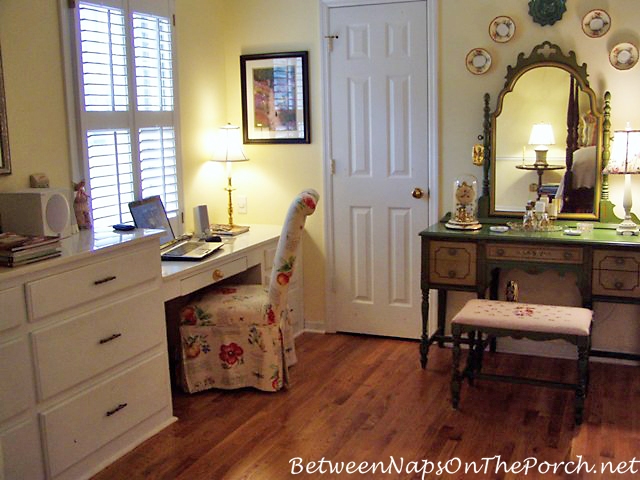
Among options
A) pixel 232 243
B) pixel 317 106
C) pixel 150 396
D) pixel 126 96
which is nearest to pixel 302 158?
pixel 317 106

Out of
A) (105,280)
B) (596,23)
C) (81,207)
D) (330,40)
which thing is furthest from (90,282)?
(596,23)

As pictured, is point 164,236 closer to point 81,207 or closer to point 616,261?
point 81,207

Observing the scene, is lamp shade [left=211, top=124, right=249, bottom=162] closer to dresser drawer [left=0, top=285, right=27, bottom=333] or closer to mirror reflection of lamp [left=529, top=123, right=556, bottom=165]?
mirror reflection of lamp [left=529, top=123, right=556, bottom=165]

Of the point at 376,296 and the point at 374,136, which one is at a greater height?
the point at 374,136

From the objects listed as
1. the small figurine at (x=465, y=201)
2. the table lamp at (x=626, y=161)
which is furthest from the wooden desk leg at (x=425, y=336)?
the table lamp at (x=626, y=161)

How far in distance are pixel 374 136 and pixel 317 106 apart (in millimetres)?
424

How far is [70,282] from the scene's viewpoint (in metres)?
2.76

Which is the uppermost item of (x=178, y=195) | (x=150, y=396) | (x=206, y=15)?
(x=206, y=15)

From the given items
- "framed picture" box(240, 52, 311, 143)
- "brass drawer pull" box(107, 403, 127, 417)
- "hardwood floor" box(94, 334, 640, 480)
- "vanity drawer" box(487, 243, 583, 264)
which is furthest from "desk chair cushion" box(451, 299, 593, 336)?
"framed picture" box(240, 52, 311, 143)

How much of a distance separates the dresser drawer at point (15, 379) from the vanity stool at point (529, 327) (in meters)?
1.85

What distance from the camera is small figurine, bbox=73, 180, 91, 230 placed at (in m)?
3.42

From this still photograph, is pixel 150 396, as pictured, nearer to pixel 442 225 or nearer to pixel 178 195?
pixel 178 195

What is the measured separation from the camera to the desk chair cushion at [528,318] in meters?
3.27

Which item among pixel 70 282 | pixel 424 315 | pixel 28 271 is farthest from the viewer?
pixel 424 315
